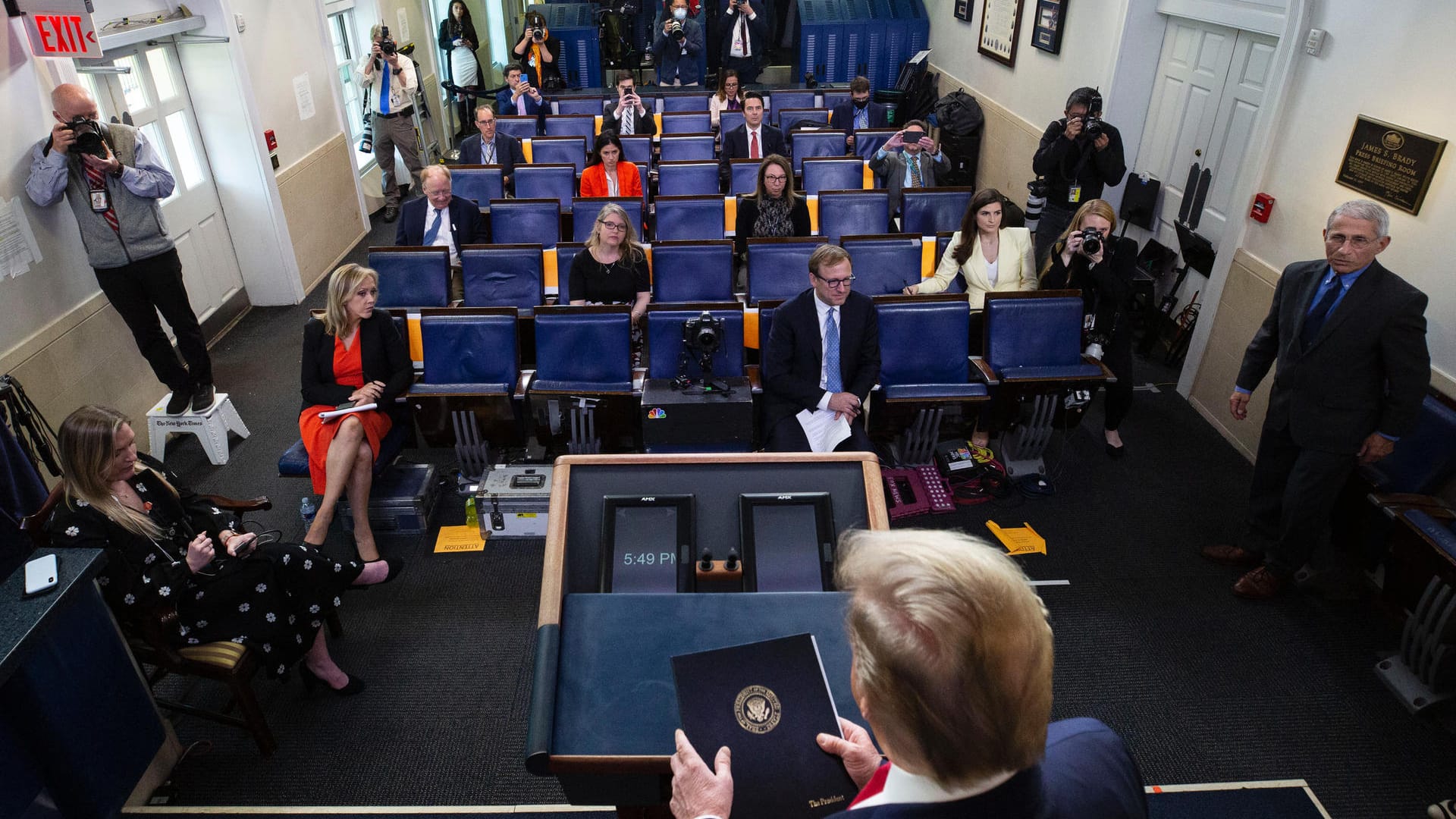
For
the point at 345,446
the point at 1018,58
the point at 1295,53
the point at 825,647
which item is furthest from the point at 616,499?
the point at 1018,58

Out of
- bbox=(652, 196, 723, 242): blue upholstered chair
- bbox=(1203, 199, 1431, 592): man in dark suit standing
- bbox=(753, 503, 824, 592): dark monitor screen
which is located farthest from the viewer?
bbox=(652, 196, 723, 242): blue upholstered chair

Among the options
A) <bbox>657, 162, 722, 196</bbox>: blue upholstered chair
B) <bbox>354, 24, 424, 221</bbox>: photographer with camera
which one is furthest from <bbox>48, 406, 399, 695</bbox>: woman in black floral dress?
<bbox>354, 24, 424, 221</bbox>: photographer with camera

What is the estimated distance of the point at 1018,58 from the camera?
24.4 ft

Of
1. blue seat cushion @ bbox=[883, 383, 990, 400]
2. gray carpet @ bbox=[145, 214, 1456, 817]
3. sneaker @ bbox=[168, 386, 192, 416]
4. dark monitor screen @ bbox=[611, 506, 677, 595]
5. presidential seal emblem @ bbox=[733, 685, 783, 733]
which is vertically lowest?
gray carpet @ bbox=[145, 214, 1456, 817]

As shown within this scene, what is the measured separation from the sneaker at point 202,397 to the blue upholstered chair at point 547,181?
2530 millimetres

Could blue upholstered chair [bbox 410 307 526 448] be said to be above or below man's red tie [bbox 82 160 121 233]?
below

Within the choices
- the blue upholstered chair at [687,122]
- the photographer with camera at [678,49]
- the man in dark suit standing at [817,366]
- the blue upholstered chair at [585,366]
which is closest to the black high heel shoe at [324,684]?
the blue upholstered chair at [585,366]

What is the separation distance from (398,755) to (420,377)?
1855 millimetres

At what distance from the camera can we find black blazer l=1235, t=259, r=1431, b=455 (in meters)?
2.78

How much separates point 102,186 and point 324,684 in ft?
9.09

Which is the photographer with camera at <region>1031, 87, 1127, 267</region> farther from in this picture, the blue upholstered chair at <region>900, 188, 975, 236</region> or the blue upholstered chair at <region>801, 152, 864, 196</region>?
the blue upholstered chair at <region>801, 152, 864, 196</region>

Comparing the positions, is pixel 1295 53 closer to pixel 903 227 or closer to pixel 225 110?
pixel 903 227

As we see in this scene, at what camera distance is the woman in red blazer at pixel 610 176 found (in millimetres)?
5781

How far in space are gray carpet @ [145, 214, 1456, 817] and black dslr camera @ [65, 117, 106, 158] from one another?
161 cm
